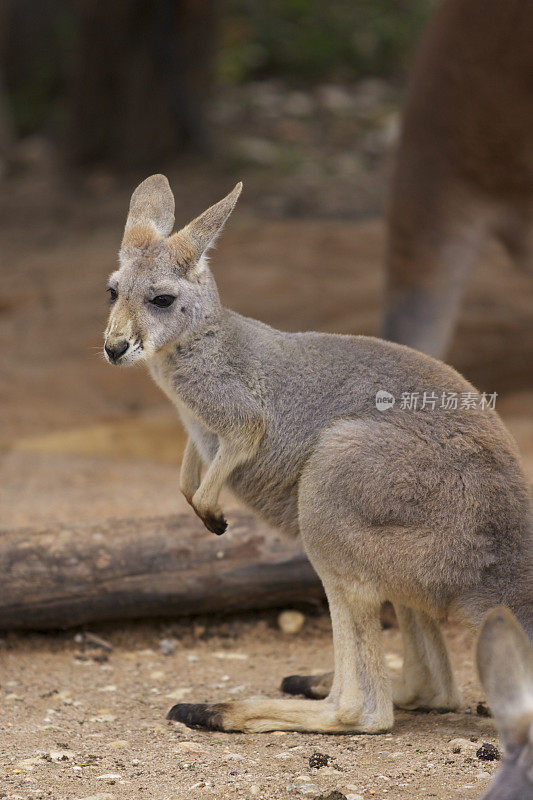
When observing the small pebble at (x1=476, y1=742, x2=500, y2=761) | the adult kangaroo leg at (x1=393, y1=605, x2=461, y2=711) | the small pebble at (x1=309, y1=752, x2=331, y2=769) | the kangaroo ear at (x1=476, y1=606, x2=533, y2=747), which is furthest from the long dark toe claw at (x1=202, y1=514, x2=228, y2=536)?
the kangaroo ear at (x1=476, y1=606, x2=533, y2=747)

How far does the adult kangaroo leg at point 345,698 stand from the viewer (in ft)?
10.2

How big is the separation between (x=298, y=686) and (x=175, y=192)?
7714 millimetres

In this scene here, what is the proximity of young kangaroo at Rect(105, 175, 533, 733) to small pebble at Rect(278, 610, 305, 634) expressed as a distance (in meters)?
0.81

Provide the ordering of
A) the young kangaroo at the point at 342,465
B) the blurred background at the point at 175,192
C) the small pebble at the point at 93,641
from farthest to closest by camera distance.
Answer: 1. the blurred background at the point at 175,192
2. the small pebble at the point at 93,641
3. the young kangaroo at the point at 342,465

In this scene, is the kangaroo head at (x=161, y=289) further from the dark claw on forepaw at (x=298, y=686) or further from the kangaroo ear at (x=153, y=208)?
the dark claw on forepaw at (x=298, y=686)

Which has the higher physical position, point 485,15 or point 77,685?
point 485,15

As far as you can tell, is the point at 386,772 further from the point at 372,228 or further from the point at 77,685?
the point at 372,228

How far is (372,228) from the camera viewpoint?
986 centimetres

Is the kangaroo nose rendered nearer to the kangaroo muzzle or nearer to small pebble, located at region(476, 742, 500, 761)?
the kangaroo muzzle

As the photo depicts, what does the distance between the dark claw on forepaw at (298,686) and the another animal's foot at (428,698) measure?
300 millimetres

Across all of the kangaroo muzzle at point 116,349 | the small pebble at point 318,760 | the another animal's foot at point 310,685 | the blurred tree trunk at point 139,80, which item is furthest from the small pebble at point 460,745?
the blurred tree trunk at point 139,80

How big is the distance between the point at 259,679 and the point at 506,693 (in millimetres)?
1864

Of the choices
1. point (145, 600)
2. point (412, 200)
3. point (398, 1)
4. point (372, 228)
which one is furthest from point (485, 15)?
point (398, 1)

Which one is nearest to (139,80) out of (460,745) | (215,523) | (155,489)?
(155,489)
